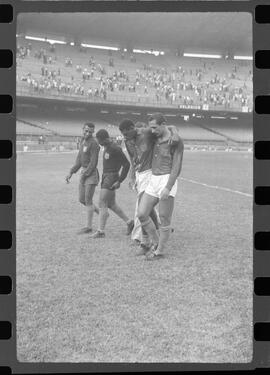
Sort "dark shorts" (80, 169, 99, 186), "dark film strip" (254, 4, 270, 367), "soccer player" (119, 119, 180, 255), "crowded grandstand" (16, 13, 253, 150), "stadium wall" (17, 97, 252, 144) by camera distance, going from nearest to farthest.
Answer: "dark film strip" (254, 4, 270, 367) < "soccer player" (119, 119, 180, 255) < "dark shorts" (80, 169, 99, 186) < "stadium wall" (17, 97, 252, 144) < "crowded grandstand" (16, 13, 253, 150)

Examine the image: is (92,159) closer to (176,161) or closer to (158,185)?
(158,185)

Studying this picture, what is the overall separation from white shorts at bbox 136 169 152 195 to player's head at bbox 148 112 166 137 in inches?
31.6

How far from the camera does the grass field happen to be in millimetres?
2973

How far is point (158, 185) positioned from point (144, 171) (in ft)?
1.47

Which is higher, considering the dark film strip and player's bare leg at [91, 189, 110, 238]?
the dark film strip

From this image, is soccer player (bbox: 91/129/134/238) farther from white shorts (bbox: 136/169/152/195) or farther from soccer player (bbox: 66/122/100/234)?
white shorts (bbox: 136/169/152/195)

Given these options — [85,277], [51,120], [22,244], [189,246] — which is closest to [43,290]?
[85,277]

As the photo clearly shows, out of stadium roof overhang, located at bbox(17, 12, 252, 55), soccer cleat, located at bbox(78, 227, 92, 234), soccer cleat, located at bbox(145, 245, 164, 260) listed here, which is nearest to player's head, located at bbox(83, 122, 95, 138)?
stadium roof overhang, located at bbox(17, 12, 252, 55)

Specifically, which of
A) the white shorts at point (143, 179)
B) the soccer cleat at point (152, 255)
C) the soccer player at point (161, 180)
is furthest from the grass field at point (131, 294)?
the white shorts at point (143, 179)

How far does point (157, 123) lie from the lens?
5051mm

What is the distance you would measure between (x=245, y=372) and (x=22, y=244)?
5069mm

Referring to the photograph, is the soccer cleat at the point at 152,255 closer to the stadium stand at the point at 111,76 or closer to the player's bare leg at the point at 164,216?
the player's bare leg at the point at 164,216

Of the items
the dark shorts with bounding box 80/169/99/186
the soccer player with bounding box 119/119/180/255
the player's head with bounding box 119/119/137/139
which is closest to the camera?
the soccer player with bounding box 119/119/180/255

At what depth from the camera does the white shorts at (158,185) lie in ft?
17.6
